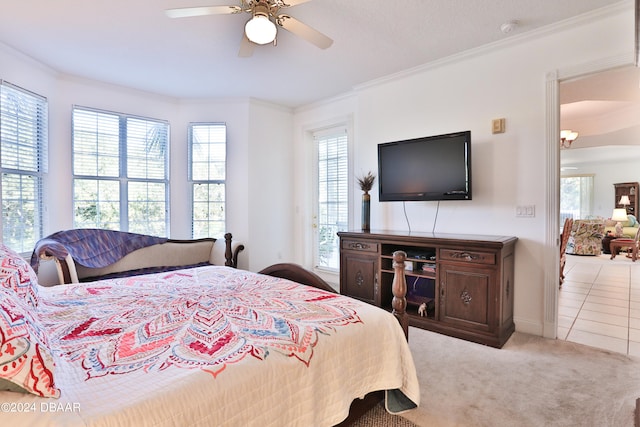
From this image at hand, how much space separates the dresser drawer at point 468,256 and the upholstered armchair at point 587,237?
6.56 m

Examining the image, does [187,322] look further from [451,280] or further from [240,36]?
[240,36]

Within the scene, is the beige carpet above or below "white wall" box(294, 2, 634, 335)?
below

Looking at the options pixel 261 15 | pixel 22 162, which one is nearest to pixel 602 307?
pixel 261 15

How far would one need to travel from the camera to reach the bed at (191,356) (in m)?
0.88

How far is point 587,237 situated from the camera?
24.2 ft

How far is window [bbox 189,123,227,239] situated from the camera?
14.9 feet

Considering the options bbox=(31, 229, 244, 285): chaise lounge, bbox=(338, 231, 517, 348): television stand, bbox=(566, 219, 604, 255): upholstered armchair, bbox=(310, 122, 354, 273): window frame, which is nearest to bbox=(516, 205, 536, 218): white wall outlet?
bbox=(338, 231, 517, 348): television stand

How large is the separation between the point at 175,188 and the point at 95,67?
166 centimetres

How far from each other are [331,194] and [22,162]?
3514 millimetres

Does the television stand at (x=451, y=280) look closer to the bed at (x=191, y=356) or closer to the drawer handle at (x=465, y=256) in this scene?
the drawer handle at (x=465, y=256)

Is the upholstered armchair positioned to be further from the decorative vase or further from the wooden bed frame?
the wooden bed frame

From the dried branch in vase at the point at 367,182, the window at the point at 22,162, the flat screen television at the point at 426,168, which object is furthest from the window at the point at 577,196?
the window at the point at 22,162

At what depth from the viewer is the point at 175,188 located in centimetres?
452

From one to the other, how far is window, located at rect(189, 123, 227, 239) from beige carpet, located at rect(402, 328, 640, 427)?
316cm
